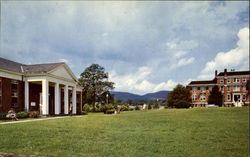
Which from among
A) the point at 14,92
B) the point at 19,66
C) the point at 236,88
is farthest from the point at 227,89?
the point at 19,66

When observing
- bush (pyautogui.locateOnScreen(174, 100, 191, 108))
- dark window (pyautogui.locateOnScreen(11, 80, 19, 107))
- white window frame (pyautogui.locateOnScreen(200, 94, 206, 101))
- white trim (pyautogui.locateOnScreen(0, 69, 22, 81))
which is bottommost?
bush (pyautogui.locateOnScreen(174, 100, 191, 108))

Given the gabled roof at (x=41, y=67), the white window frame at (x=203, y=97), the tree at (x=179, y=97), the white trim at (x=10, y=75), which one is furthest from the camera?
the white window frame at (x=203, y=97)

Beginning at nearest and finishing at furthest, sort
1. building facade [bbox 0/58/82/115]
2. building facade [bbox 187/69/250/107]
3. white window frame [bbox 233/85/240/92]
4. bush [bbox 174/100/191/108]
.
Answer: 1. building facade [bbox 0/58/82/115]
2. building facade [bbox 187/69/250/107]
3. bush [bbox 174/100/191/108]
4. white window frame [bbox 233/85/240/92]

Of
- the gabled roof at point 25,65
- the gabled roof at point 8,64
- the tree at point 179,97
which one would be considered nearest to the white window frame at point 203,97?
the tree at point 179,97

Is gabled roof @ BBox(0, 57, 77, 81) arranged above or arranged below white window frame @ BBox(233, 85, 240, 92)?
above

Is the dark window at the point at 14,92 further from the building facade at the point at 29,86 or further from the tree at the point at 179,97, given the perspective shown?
the tree at the point at 179,97

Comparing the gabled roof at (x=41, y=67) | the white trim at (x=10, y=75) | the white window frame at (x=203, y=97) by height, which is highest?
the gabled roof at (x=41, y=67)

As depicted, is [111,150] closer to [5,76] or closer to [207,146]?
[207,146]

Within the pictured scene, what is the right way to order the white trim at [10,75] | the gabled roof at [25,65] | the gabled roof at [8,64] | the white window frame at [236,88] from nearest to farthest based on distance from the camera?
the gabled roof at [8,64] → the gabled roof at [25,65] → the white trim at [10,75] → the white window frame at [236,88]

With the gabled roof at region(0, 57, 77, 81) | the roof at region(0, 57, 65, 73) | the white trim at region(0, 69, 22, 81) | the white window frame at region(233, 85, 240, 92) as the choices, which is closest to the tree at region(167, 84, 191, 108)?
the white window frame at region(233, 85, 240, 92)

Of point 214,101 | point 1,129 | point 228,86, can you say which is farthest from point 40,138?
point 228,86

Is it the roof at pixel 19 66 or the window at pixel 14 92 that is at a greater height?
the roof at pixel 19 66

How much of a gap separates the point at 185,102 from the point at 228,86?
15.3m

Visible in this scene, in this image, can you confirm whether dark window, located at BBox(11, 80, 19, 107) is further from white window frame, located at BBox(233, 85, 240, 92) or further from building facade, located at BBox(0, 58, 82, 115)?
white window frame, located at BBox(233, 85, 240, 92)
